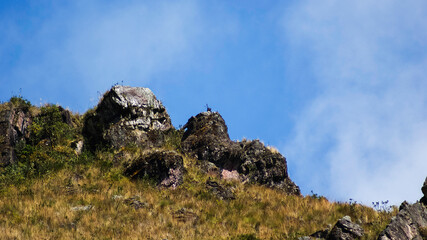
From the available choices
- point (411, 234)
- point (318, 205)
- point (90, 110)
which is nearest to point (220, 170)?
point (318, 205)

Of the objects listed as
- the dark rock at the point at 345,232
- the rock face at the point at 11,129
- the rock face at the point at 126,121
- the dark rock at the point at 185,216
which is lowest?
the dark rock at the point at 345,232

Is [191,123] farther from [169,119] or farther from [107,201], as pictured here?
[107,201]

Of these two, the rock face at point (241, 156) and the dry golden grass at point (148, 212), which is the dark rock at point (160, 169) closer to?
the dry golden grass at point (148, 212)

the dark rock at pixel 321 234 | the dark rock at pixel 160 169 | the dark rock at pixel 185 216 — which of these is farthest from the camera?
the dark rock at pixel 160 169

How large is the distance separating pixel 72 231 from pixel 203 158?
12801 mm

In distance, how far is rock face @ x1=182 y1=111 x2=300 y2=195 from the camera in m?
25.8

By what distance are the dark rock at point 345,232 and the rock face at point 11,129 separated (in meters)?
17.3

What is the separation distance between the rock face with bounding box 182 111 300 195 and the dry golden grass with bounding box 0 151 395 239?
351cm

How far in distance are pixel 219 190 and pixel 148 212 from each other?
5555 millimetres

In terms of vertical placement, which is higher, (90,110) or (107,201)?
(90,110)

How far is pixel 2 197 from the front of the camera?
1770 cm

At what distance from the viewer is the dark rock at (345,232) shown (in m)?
13.2

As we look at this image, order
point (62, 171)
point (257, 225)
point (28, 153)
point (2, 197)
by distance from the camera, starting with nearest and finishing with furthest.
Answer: point (257, 225)
point (2, 197)
point (62, 171)
point (28, 153)

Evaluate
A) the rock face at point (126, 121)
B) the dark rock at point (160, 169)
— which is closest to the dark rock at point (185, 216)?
the dark rock at point (160, 169)
